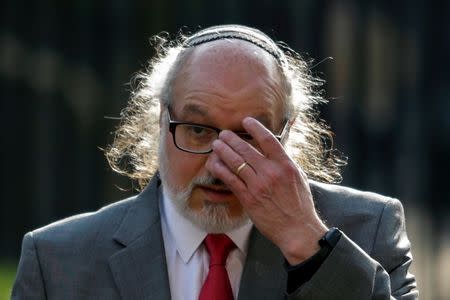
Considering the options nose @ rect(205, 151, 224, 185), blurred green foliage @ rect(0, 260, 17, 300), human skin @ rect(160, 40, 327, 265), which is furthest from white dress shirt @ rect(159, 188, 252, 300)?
blurred green foliage @ rect(0, 260, 17, 300)

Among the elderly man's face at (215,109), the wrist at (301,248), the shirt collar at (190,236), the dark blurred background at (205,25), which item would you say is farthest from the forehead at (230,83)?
the dark blurred background at (205,25)

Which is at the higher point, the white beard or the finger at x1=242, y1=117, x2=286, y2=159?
the finger at x1=242, y1=117, x2=286, y2=159

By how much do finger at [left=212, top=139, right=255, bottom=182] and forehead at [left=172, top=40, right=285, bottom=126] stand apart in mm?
211

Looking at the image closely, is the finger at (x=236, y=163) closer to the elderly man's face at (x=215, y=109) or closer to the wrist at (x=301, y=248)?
the elderly man's face at (x=215, y=109)

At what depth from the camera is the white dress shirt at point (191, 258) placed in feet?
13.2

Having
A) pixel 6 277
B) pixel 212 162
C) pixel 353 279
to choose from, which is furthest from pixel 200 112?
pixel 6 277

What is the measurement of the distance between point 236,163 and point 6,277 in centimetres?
483

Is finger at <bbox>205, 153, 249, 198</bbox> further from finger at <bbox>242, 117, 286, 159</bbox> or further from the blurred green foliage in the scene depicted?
the blurred green foliage

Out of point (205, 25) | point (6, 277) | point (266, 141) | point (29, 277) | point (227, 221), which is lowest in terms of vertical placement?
point (6, 277)

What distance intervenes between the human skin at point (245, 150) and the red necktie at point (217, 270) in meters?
0.14

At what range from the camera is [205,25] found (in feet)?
28.9

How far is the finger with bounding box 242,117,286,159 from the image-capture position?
12.1 feet

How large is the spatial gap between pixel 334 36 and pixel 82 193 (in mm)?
1909

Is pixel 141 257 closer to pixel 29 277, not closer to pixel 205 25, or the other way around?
pixel 29 277
